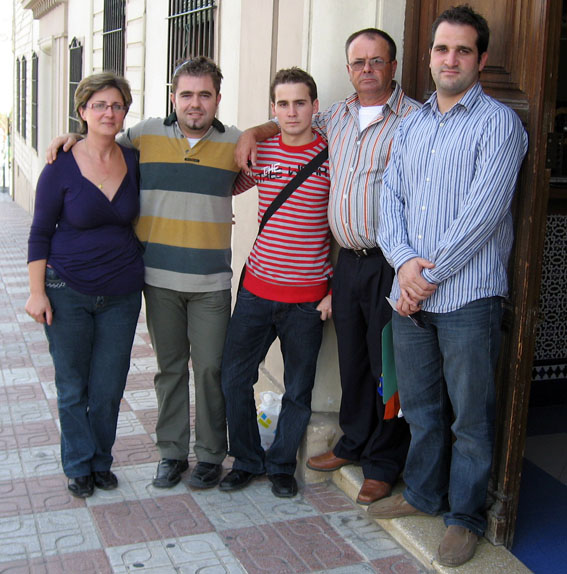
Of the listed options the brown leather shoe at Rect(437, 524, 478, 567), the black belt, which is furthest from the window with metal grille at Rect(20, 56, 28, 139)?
the brown leather shoe at Rect(437, 524, 478, 567)

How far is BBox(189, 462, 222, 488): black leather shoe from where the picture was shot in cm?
419

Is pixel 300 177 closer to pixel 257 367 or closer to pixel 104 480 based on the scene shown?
pixel 257 367

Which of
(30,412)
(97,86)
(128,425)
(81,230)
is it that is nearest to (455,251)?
(81,230)

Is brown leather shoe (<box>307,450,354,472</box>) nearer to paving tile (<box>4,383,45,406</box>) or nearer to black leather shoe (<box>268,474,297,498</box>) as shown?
black leather shoe (<box>268,474,297,498</box>)

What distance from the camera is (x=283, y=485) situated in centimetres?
418

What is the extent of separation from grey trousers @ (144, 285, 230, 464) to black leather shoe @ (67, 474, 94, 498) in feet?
1.32

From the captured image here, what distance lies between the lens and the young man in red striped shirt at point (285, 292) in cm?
389

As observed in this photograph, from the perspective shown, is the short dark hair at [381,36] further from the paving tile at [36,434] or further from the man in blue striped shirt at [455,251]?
the paving tile at [36,434]

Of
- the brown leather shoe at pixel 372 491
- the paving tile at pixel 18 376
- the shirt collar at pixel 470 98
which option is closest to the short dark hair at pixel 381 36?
the shirt collar at pixel 470 98

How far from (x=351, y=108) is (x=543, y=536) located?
2.13 metres

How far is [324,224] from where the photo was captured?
3955 mm

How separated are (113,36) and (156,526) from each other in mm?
7827

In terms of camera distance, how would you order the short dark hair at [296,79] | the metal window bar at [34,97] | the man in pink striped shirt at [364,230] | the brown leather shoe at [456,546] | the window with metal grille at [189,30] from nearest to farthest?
the brown leather shoe at [456,546] < the man in pink striped shirt at [364,230] < the short dark hair at [296,79] < the window with metal grille at [189,30] < the metal window bar at [34,97]

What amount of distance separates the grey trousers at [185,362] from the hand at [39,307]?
19.5 inches
